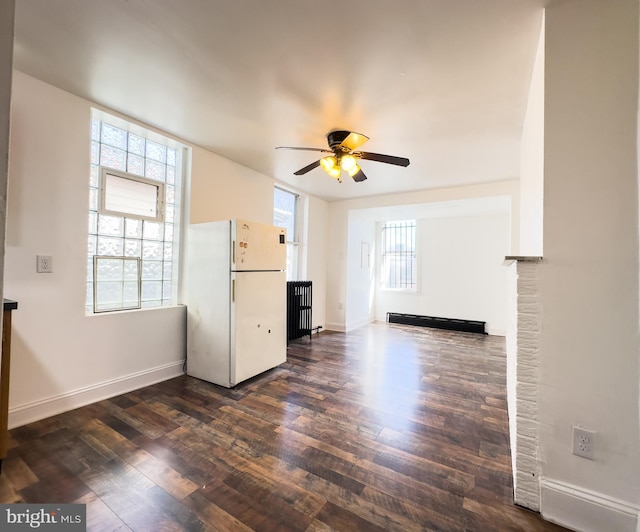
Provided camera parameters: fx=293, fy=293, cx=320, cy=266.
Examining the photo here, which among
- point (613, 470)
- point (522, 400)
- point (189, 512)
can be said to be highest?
point (522, 400)

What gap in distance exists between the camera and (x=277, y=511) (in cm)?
137

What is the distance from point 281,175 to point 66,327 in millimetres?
2862

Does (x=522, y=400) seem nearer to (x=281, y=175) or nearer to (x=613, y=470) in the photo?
(x=613, y=470)

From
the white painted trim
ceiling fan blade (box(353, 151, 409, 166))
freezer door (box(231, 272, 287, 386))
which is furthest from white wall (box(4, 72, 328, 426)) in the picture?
the white painted trim

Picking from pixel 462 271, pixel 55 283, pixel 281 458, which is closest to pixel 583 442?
pixel 281 458

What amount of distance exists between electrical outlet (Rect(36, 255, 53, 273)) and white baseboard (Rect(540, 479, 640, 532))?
3.29 m

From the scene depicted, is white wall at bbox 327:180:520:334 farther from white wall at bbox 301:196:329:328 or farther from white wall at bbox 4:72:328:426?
white wall at bbox 4:72:328:426

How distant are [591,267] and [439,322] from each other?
4.76 metres

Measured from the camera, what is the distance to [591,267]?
1284 mm

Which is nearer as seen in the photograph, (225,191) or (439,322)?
(225,191)

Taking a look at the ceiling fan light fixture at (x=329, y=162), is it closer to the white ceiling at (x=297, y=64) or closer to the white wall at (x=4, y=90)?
the white ceiling at (x=297, y=64)

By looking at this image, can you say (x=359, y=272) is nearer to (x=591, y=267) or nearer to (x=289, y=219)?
(x=289, y=219)

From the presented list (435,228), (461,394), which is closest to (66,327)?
(461,394)

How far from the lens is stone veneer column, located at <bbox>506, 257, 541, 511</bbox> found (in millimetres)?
1390
